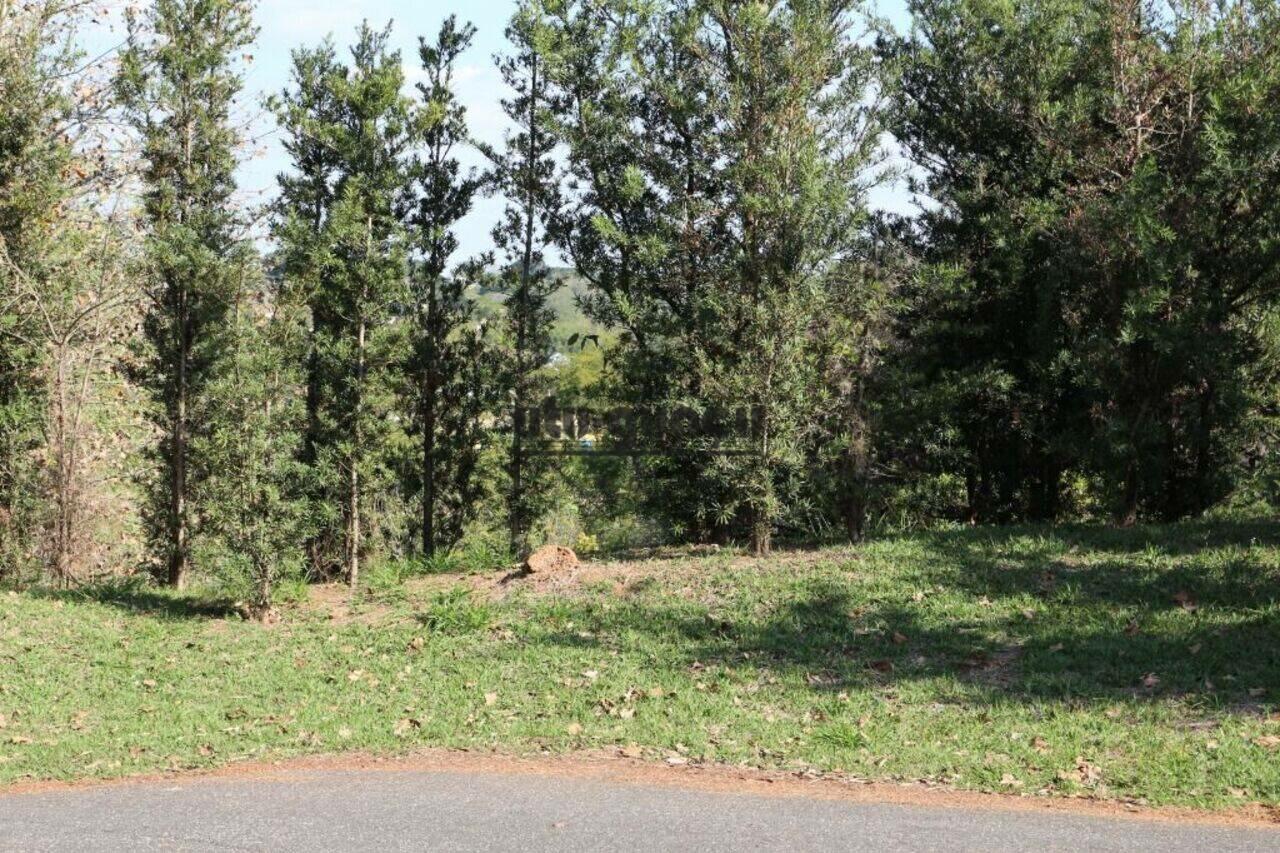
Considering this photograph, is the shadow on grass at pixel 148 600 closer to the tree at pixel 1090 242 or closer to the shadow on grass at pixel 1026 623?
the shadow on grass at pixel 1026 623

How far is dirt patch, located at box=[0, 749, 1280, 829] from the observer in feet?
20.3

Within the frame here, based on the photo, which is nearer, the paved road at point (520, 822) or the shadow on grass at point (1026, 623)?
the paved road at point (520, 822)

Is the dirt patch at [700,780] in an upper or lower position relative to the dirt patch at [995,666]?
lower

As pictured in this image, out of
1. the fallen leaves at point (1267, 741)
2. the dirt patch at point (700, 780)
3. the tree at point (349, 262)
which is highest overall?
the tree at point (349, 262)

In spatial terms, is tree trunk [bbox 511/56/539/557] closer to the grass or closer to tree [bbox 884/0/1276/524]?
the grass

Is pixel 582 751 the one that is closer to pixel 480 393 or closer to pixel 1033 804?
pixel 1033 804

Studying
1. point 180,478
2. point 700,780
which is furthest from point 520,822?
point 180,478

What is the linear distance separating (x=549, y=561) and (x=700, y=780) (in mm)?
4441

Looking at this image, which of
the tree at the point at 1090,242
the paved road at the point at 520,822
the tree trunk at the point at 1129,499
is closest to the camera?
the paved road at the point at 520,822

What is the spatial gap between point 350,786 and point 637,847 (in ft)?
6.70

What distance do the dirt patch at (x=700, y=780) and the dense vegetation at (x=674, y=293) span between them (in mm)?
3857

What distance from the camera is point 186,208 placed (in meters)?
11.7

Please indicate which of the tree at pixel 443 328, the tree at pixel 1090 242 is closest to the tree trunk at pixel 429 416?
the tree at pixel 443 328

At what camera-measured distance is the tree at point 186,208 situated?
1149cm
